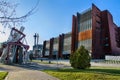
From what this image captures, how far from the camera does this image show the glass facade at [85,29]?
3108 inches

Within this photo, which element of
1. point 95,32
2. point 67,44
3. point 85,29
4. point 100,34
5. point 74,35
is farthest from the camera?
point 67,44

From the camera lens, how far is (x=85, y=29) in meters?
82.7

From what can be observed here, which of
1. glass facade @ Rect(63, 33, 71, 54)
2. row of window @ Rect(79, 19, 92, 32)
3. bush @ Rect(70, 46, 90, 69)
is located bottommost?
bush @ Rect(70, 46, 90, 69)

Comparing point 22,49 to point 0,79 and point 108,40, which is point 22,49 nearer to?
point 0,79

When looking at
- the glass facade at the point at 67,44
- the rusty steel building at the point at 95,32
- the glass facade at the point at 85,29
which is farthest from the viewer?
the glass facade at the point at 67,44

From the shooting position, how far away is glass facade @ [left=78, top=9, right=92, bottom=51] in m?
78.9

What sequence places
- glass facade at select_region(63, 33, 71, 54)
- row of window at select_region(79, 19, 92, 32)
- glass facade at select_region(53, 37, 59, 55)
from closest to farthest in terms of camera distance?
row of window at select_region(79, 19, 92, 32)
glass facade at select_region(63, 33, 71, 54)
glass facade at select_region(53, 37, 59, 55)

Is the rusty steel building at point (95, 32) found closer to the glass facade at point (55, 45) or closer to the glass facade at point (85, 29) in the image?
the glass facade at point (85, 29)

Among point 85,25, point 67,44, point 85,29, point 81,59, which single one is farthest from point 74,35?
point 81,59

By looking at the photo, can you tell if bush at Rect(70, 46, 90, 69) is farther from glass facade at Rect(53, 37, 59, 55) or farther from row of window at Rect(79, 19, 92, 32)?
glass facade at Rect(53, 37, 59, 55)

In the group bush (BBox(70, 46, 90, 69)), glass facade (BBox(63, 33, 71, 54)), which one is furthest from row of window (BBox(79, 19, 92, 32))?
bush (BBox(70, 46, 90, 69))

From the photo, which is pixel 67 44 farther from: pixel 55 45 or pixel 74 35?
pixel 55 45

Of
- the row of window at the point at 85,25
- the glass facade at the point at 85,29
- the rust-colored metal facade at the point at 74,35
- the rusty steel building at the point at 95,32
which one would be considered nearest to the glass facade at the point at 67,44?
the rust-colored metal facade at the point at 74,35

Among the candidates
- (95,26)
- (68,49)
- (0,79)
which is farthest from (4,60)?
(68,49)
